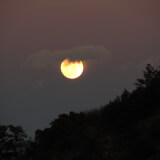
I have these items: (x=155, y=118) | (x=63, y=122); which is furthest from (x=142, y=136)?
(x=63, y=122)

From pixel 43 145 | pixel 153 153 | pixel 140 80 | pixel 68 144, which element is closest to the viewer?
pixel 153 153

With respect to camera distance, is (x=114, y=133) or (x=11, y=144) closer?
(x=114, y=133)

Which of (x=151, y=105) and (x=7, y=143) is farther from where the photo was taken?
(x=7, y=143)

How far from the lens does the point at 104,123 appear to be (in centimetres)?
3159

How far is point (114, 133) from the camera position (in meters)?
28.3

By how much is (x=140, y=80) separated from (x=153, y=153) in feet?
69.6

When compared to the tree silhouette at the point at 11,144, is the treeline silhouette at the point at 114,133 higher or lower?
lower

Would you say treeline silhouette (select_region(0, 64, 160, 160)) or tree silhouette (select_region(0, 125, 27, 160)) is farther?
tree silhouette (select_region(0, 125, 27, 160))

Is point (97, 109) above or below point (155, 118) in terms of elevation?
above

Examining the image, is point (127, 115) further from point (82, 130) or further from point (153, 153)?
point (153, 153)

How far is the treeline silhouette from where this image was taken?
942 inches

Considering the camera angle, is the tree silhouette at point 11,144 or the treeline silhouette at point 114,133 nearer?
→ the treeline silhouette at point 114,133

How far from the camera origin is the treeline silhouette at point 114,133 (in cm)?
2392

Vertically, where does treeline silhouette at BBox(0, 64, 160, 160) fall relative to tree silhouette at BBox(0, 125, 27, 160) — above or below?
below
